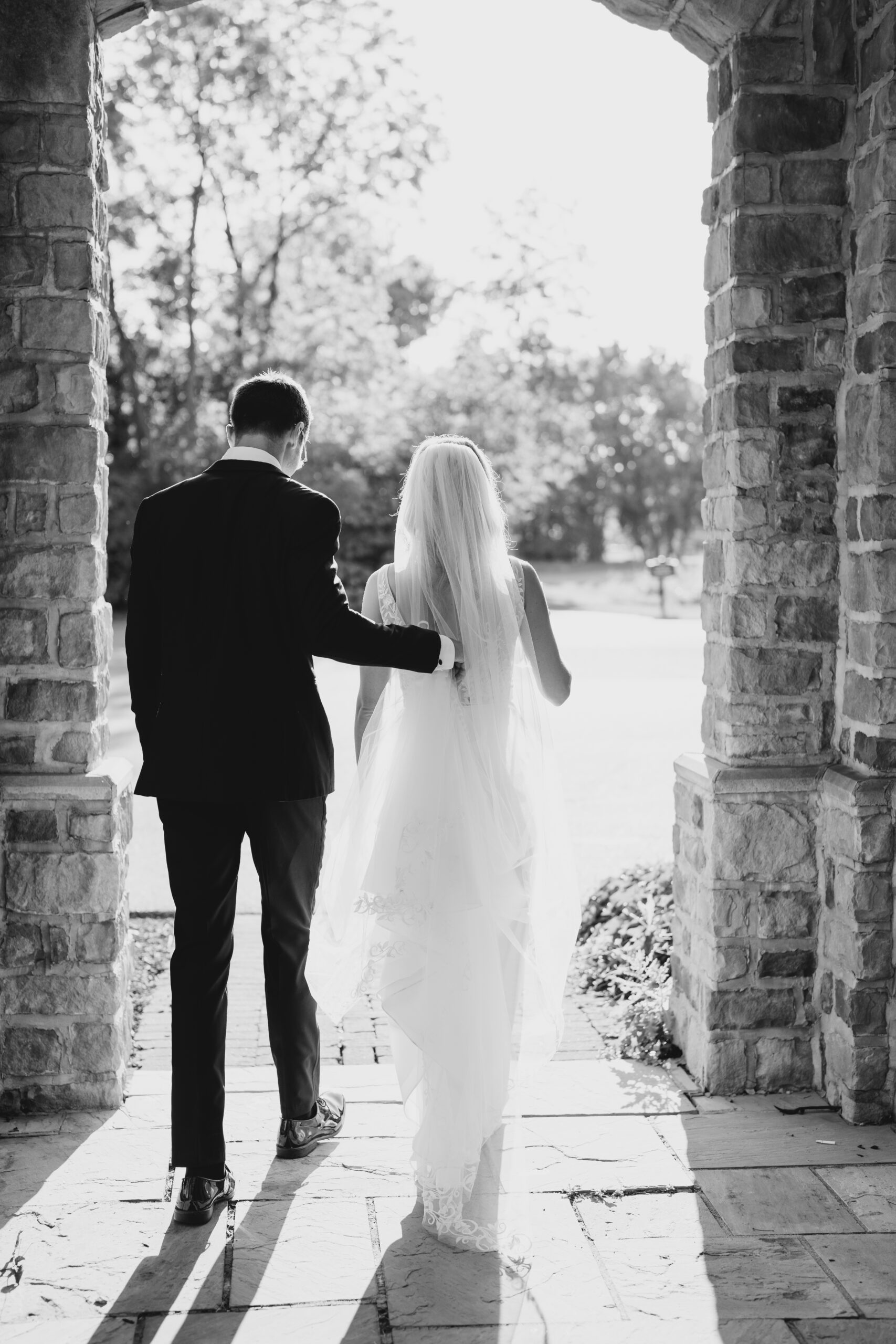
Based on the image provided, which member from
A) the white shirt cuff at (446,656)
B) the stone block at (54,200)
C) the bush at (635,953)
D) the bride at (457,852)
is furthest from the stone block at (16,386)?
the bush at (635,953)

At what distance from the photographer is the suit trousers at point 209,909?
10.1ft

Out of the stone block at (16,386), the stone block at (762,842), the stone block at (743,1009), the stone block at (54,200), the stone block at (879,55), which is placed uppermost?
the stone block at (879,55)

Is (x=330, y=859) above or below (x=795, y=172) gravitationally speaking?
below

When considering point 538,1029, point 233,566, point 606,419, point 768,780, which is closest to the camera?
point 233,566

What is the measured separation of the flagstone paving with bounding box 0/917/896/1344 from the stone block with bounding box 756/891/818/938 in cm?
50

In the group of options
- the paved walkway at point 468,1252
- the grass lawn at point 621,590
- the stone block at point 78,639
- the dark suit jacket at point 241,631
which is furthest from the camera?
the grass lawn at point 621,590

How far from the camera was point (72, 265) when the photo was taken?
3555 millimetres

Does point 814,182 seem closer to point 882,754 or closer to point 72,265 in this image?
point 882,754

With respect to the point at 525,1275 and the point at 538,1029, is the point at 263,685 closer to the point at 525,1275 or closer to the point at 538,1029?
the point at 538,1029

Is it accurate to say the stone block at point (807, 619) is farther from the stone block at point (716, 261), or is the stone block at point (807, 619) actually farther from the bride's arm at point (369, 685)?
the bride's arm at point (369, 685)

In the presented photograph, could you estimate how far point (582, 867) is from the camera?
6.62 meters

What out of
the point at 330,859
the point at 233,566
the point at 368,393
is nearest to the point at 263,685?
the point at 233,566

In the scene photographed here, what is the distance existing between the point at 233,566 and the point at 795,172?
206 centimetres

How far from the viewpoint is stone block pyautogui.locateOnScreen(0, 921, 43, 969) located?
364 cm
